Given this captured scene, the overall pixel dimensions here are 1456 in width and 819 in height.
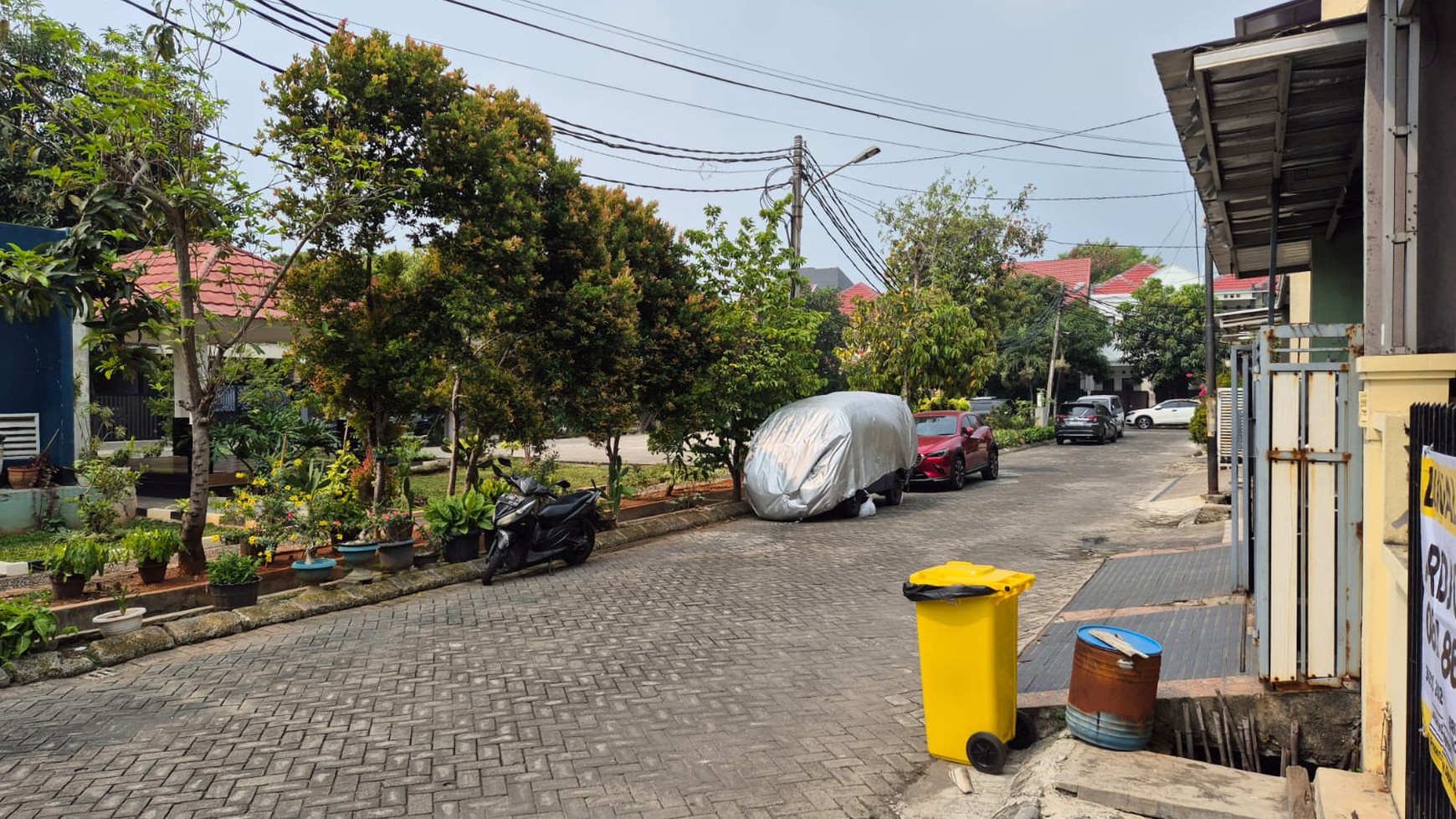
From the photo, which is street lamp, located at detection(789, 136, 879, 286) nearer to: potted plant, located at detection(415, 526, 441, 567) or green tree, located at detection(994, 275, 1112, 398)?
potted plant, located at detection(415, 526, 441, 567)

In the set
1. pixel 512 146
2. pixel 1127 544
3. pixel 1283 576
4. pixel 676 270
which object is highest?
pixel 512 146

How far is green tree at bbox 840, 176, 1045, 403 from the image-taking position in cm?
2348

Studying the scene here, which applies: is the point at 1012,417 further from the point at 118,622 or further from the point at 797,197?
the point at 118,622

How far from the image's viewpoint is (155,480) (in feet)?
48.9

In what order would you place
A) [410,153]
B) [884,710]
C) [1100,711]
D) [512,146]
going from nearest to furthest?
[1100,711], [884,710], [410,153], [512,146]

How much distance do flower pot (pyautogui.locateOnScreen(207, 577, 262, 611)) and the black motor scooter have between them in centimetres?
225

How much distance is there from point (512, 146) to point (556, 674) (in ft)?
22.9

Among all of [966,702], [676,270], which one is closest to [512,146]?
[676,270]

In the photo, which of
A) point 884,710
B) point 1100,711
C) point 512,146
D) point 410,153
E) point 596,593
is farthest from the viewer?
point 512,146

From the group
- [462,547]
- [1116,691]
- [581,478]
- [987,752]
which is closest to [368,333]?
[462,547]

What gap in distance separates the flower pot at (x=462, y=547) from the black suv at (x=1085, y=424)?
85.8 ft

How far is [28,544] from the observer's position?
10578mm

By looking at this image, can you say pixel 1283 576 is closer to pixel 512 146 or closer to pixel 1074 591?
pixel 1074 591

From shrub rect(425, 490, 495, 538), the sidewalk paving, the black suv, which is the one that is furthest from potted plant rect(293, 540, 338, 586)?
the black suv
